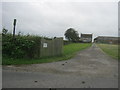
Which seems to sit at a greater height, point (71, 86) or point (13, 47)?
point (13, 47)

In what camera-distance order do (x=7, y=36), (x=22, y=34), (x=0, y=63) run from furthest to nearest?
(x=22, y=34) → (x=7, y=36) → (x=0, y=63)

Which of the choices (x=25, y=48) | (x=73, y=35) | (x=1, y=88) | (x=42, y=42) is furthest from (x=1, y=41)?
(x=73, y=35)

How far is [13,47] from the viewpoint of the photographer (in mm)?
11695

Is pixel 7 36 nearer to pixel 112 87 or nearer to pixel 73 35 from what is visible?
pixel 112 87

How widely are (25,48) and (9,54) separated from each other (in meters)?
1.20

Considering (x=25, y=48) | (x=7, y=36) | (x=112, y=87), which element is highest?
(x=7, y=36)

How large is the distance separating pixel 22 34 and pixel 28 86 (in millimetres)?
8804

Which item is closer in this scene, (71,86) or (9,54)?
(71,86)

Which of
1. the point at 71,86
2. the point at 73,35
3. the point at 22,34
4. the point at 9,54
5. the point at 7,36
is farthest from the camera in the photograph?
the point at 73,35

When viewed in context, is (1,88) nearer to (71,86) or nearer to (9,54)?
(71,86)

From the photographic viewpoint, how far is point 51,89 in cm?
488

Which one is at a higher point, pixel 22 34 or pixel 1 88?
pixel 22 34

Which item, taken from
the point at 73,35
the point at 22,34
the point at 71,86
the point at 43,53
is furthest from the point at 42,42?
the point at 73,35

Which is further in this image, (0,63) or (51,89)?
(0,63)
